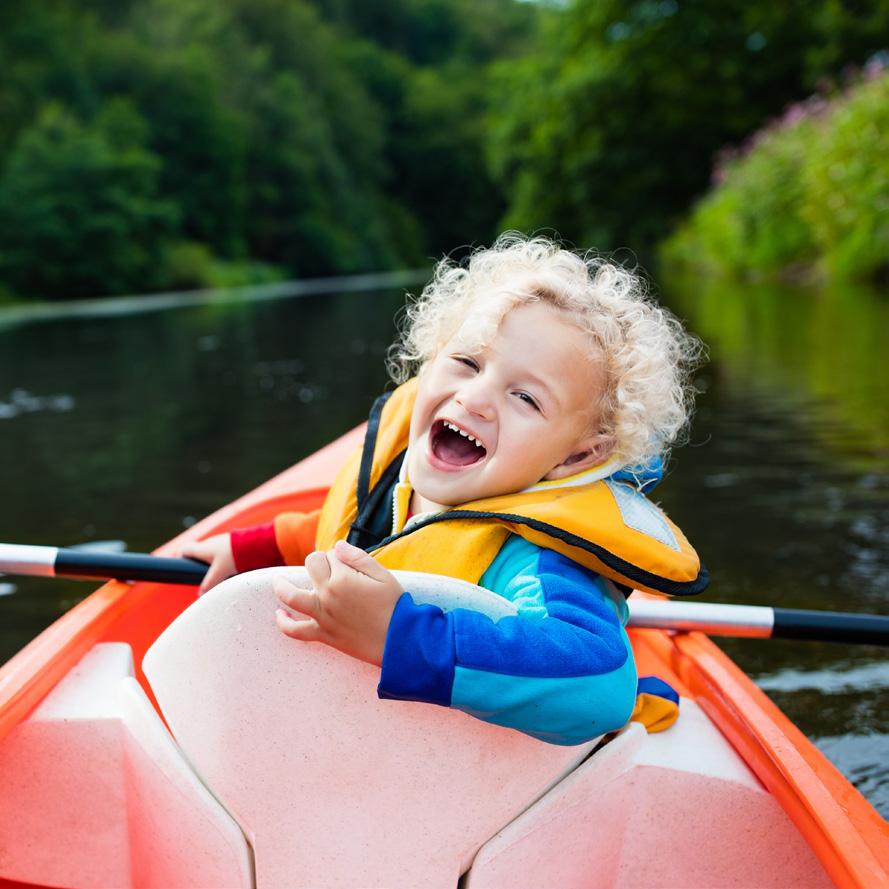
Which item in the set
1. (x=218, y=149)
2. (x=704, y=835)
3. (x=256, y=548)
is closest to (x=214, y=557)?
(x=256, y=548)

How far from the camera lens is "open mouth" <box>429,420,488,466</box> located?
1421 mm

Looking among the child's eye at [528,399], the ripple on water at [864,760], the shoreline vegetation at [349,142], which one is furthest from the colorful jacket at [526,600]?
the shoreline vegetation at [349,142]

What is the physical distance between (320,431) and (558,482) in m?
4.34

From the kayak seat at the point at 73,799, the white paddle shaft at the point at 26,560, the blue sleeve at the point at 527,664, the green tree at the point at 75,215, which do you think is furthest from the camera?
the green tree at the point at 75,215

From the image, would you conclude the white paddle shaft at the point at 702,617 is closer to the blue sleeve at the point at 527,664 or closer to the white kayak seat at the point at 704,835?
the white kayak seat at the point at 704,835

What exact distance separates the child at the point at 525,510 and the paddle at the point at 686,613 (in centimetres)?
44

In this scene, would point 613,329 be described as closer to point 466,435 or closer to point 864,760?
point 466,435

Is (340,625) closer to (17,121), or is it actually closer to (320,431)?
(320,431)

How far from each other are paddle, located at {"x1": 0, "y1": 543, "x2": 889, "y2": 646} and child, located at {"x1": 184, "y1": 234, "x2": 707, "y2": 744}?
445 mm

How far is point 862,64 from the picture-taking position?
2072 cm

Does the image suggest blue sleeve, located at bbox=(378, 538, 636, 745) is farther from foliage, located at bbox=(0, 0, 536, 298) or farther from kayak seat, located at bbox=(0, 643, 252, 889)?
foliage, located at bbox=(0, 0, 536, 298)

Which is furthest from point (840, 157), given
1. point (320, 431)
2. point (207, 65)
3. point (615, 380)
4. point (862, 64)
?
point (207, 65)

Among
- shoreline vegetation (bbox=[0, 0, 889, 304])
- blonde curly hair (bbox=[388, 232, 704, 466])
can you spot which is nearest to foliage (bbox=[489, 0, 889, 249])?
shoreline vegetation (bbox=[0, 0, 889, 304])

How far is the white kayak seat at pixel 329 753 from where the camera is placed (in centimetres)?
116
